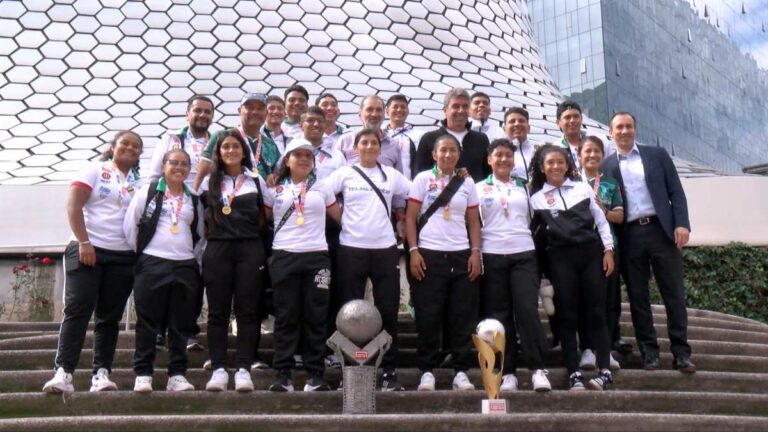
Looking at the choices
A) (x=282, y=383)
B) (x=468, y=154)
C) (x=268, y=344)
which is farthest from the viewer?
(x=468, y=154)

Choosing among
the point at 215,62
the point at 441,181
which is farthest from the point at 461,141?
the point at 215,62

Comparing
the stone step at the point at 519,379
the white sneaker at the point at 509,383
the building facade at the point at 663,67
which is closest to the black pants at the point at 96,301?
the stone step at the point at 519,379

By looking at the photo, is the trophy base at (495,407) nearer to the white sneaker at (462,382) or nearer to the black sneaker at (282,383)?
the white sneaker at (462,382)

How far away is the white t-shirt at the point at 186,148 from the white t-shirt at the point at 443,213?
129 centimetres

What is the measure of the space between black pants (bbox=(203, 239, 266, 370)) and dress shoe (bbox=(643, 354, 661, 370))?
216 cm

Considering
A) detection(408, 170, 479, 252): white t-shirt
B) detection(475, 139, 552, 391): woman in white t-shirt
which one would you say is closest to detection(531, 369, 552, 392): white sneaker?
detection(475, 139, 552, 391): woman in white t-shirt

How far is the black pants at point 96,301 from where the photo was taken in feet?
13.3

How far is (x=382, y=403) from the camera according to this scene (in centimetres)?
399

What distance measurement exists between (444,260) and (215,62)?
7410 mm

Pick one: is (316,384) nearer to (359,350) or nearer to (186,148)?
(359,350)

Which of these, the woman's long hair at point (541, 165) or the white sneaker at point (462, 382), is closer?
the white sneaker at point (462, 382)

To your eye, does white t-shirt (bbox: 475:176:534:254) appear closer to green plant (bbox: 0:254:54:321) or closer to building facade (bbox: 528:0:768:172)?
green plant (bbox: 0:254:54:321)

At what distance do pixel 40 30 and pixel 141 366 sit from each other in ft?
27.8

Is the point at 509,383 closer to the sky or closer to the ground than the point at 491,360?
closer to the ground
